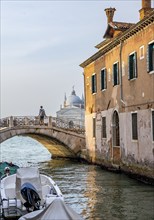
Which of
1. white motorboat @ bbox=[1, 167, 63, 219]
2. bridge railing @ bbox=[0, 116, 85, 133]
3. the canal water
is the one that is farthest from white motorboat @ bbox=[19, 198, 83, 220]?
bridge railing @ bbox=[0, 116, 85, 133]

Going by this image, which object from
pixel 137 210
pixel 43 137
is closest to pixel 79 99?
pixel 43 137

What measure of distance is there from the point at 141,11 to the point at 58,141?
11.0 metres

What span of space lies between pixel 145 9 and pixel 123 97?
13.4 ft

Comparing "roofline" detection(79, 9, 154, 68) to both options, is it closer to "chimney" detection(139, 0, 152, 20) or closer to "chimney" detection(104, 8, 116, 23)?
"chimney" detection(139, 0, 152, 20)

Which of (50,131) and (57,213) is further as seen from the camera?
(50,131)

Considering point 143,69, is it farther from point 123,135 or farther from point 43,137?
point 43,137

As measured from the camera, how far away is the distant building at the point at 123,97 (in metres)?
15.6

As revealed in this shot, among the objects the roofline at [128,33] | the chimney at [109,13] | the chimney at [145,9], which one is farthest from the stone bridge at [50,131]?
the chimney at [145,9]

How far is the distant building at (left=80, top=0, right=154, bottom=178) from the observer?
15.6 m

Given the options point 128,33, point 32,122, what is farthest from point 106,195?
point 32,122

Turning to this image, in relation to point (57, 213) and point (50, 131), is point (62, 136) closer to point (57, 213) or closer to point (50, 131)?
point (50, 131)

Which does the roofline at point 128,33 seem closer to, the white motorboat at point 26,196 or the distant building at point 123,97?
the distant building at point 123,97

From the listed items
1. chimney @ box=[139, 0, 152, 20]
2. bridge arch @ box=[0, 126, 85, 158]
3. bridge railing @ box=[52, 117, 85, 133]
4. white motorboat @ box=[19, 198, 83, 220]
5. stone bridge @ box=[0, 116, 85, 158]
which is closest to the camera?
white motorboat @ box=[19, 198, 83, 220]

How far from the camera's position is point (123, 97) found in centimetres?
1836
